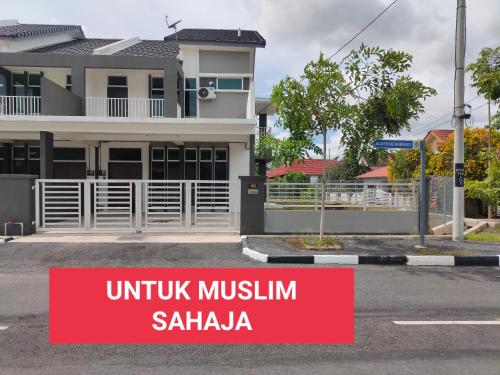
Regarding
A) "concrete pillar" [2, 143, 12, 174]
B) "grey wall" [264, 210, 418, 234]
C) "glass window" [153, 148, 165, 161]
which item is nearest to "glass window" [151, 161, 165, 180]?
"glass window" [153, 148, 165, 161]

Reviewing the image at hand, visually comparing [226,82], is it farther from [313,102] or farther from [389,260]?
[389,260]

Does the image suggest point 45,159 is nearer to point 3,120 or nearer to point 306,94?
point 3,120

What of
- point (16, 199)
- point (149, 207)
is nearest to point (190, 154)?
point (149, 207)

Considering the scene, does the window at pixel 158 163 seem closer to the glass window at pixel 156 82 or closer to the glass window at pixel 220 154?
the glass window at pixel 220 154

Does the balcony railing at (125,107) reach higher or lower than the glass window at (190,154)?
higher

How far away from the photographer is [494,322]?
15.6 ft

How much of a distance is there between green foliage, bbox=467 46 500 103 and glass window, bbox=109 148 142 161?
1424 centimetres

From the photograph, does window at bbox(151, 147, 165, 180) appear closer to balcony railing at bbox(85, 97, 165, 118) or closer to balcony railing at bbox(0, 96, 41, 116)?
balcony railing at bbox(85, 97, 165, 118)

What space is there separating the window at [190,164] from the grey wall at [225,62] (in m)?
3.94

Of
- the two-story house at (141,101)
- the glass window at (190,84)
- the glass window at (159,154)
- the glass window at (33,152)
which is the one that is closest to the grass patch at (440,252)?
the two-story house at (141,101)

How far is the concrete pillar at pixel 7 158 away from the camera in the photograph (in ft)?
59.3

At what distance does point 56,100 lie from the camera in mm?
14430

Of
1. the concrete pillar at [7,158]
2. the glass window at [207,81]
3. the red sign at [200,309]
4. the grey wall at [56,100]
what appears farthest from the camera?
the glass window at [207,81]

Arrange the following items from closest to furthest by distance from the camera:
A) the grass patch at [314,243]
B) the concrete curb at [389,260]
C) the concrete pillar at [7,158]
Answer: the concrete curb at [389,260] < the grass patch at [314,243] < the concrete pillar at [7,158]
